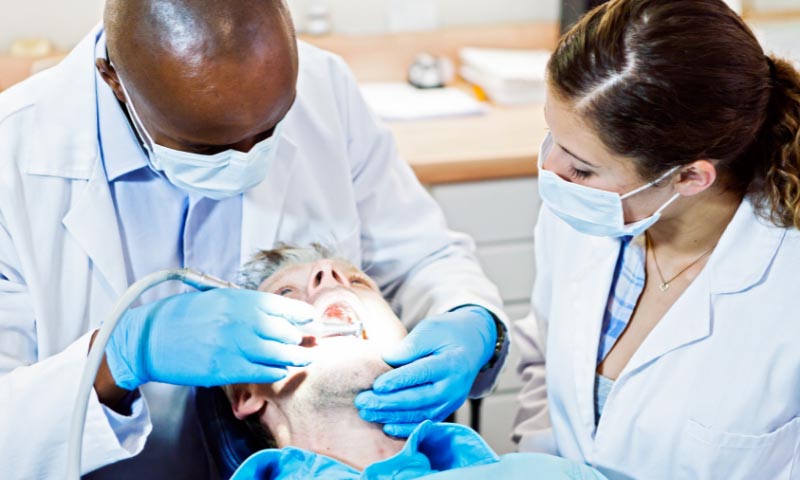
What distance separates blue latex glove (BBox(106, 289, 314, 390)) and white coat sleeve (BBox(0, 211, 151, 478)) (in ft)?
0.18

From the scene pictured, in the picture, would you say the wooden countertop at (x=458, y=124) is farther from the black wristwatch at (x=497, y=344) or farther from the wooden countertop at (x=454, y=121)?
the black wristwatch at (x=497, y=344)

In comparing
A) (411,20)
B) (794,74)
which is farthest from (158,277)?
(411,20)

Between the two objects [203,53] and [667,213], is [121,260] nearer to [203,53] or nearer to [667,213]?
[203,53]

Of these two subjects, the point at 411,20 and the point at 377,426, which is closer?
the point at 377,426

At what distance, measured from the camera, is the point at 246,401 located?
4.82 feet

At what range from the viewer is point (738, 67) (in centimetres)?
128

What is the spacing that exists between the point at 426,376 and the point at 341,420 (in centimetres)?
15

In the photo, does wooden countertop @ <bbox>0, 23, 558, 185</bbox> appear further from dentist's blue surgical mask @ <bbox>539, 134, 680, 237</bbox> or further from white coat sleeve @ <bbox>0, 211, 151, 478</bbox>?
white coat sleeve @ <bbox>0, 211, 151, 478</bbox>

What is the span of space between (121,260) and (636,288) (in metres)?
0.86

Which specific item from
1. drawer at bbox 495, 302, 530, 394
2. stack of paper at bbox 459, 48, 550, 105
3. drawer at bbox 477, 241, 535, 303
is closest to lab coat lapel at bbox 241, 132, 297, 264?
drawer at bbox 477, 241, 535, 303

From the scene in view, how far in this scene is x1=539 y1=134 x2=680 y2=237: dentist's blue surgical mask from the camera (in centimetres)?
138

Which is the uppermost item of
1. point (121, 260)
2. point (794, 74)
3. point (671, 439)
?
point (794, 74)

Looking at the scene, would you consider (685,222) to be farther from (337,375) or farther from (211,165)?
(211,165)

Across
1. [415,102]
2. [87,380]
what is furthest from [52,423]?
[415,102]
